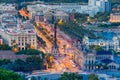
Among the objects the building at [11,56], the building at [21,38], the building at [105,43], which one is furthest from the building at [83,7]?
the building at [11,56]

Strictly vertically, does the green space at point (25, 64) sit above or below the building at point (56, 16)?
above

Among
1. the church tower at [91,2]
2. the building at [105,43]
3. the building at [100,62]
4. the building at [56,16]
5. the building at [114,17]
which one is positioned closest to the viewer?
the building at [100,62]

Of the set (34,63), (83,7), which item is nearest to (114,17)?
A: (83,7)

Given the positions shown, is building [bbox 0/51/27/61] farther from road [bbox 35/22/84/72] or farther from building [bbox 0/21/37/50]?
building [bbox 0/21/37/50]

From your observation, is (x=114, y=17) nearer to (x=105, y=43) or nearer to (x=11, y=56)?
(x=105, y=43)

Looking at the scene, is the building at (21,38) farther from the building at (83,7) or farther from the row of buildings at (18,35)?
the building at (83,7)

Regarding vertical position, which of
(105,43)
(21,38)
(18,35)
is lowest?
(105,43)

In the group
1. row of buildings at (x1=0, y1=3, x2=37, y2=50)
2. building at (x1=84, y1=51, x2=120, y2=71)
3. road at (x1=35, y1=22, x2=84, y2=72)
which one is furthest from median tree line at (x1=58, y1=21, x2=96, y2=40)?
building at (x1=84, y1=51, x2=120, y2=71)

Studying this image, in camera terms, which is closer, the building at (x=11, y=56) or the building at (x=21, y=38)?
the building at (x=11, y=56)

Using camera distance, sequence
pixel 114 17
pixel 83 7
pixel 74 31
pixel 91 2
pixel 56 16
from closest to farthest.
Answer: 1. pixel 74 31
2. pixel 56 16
3. pixel 114 17
4. pixel 83 7
5. pixel 91 2

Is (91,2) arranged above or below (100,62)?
below

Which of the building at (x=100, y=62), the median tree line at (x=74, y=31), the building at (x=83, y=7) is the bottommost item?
the building at (x=83, y=7)

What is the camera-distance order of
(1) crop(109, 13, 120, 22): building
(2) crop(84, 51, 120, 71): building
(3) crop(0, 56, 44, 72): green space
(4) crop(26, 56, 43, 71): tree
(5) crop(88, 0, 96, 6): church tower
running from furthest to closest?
(5) crop(88, 0, 96, 6): church tower < (1) crop(109, 13, 120, 22): building < (2) crop(84, 51, 120, 71): building < (4) crop(26, 56, 43, 71): tree < (3) crop(0, 56, 44, 72): green space
